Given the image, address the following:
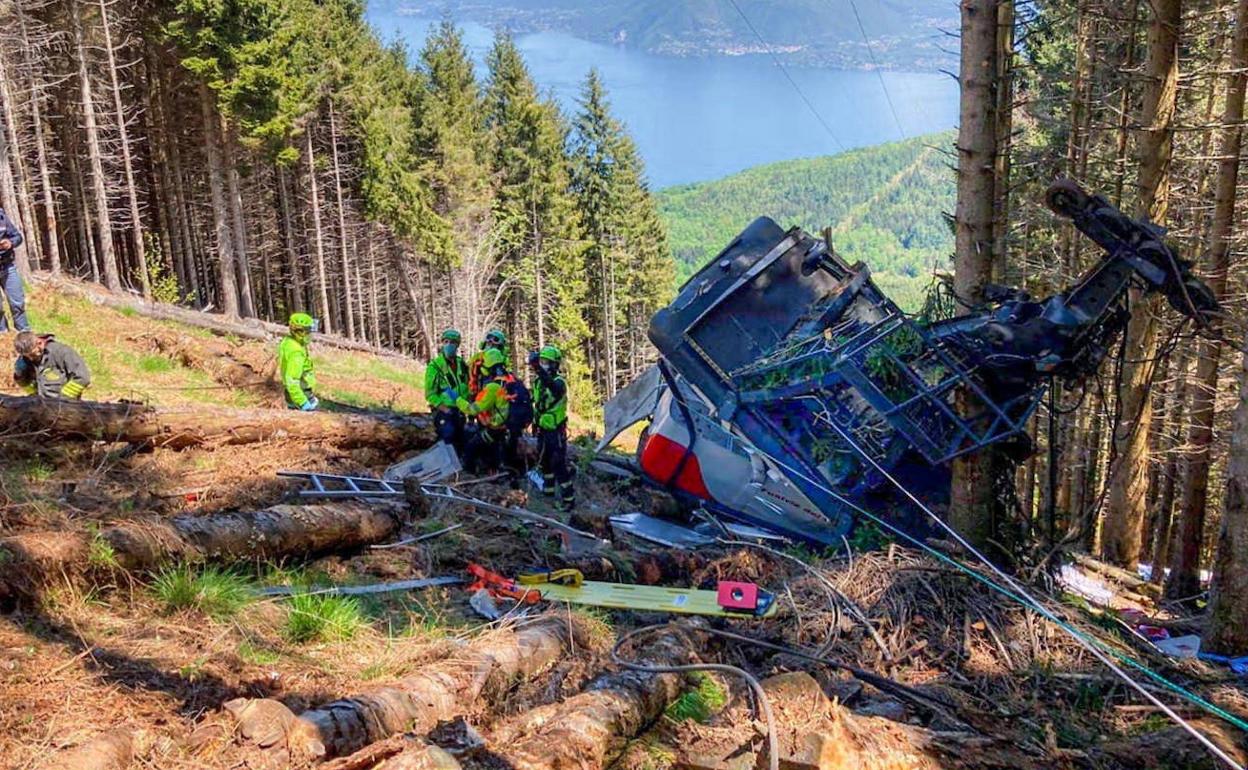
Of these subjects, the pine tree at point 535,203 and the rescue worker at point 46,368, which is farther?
the pine tree at point 535,203

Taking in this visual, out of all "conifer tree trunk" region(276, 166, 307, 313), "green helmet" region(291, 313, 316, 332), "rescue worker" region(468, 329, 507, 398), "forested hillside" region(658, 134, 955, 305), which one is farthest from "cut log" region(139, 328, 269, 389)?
"forested hillside" region(658, 134, 955, 305)

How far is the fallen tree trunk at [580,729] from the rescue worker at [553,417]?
533 centimetres

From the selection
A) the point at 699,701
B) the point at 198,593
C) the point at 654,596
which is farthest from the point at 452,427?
the point at 699,701

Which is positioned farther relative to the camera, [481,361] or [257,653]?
[481,361]

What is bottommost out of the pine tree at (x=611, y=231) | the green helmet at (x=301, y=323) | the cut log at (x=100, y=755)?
the pine tree at (x=611, y=231)

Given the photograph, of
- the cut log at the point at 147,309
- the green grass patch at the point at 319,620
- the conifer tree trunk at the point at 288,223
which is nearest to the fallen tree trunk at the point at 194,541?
the green grass patch at the point at 319,620

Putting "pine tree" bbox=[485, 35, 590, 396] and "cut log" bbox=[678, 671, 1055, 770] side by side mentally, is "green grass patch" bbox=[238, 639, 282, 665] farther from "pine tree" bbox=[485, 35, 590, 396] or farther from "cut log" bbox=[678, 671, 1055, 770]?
"pine tree" bbox=[485, 35, 590, 396]

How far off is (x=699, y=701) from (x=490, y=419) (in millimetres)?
6106

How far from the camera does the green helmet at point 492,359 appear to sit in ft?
33.3

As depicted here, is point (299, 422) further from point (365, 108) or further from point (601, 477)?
point (365, 108)

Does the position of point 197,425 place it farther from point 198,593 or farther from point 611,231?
point 611,231

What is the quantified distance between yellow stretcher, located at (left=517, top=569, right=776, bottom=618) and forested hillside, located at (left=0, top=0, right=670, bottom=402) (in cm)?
2282

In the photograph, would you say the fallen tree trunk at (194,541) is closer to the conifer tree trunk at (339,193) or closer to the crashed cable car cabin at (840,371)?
the crashed cable car cabin at (840,371)

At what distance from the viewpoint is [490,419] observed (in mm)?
10227
